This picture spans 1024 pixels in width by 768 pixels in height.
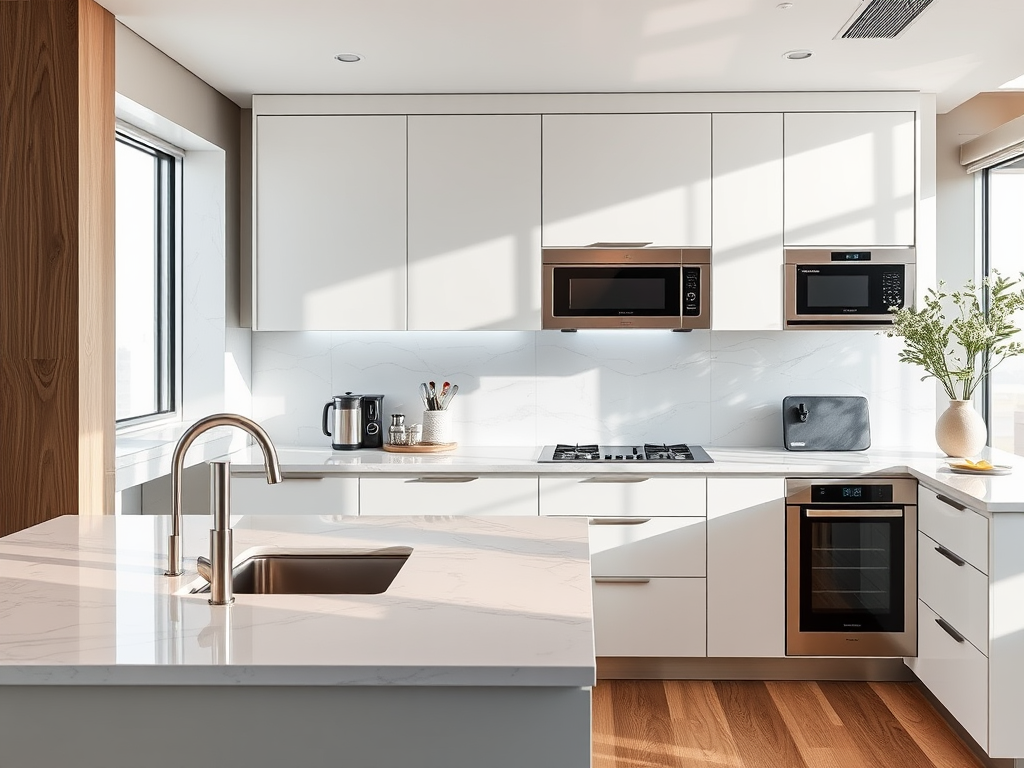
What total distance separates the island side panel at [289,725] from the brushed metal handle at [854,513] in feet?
8.09

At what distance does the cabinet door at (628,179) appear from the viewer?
3811 mm

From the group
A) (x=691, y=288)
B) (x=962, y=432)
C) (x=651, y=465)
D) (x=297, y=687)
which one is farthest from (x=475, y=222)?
(x=297, y=687)

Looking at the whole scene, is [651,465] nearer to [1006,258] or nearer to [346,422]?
[346,422]

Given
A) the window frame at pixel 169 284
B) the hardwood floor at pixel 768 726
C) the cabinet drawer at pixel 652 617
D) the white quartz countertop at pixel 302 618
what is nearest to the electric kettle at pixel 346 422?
the window frame at pixel 169 284

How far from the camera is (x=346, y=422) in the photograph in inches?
157

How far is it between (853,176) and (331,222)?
2175 millimetres

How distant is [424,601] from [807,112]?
117 inches

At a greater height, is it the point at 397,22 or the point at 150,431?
the point at 397,22

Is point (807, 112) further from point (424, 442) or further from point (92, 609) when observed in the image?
point (92, 609)

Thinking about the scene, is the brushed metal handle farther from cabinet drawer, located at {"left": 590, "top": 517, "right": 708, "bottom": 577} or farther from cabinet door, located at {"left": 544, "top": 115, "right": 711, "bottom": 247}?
cabinet door, located at {"left": 544, "top": 115, "right": 711, "bottom": 247}

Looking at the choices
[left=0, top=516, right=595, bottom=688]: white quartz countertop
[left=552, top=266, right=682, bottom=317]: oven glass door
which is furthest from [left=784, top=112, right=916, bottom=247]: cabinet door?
[left=0, top=516, right=595, bottom=688]: white quartz countertop

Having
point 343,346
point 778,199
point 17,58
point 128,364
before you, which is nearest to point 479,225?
point 343,346

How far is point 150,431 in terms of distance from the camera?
3.67 m

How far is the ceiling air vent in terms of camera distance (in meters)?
2.70
